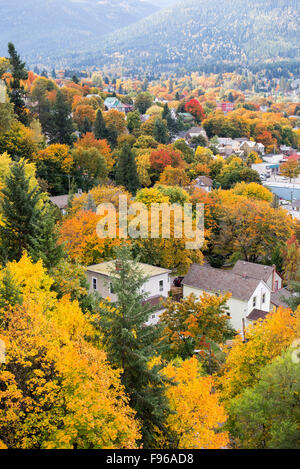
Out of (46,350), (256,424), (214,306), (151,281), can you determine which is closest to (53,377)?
(46,350)

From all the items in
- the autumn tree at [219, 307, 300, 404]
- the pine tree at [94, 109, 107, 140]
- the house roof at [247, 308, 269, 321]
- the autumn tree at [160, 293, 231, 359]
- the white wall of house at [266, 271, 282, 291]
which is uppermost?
the pine tree at [94, 109, 107, 140]

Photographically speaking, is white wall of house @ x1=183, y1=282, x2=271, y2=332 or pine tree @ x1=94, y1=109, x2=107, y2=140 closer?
white wall of house @ x1=183, y1=282, x2=271, y2=332

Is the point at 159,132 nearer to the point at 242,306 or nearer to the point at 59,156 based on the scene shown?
the point at 59,156

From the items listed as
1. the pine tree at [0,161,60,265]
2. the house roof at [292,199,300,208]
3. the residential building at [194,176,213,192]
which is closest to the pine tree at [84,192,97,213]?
the pine tree at [0,161,60,265]

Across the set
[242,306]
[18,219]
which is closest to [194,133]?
[242,306]

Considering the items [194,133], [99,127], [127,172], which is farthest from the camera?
[194,133]

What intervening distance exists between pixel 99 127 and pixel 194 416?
58.8 metres

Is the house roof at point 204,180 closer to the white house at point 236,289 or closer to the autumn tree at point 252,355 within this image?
the white house at point 236,289

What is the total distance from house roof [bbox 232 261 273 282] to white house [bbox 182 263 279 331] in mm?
119

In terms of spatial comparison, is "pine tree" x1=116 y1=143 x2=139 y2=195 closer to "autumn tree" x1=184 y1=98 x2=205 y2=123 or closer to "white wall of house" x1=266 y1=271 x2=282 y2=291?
"white wall of house" x1=266 y1=271 x2=282 y2=291

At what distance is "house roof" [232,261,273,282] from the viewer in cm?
3762

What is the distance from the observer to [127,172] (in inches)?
2202

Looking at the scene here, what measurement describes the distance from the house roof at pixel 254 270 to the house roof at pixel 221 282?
85.1 inches

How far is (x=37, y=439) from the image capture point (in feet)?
41.0
